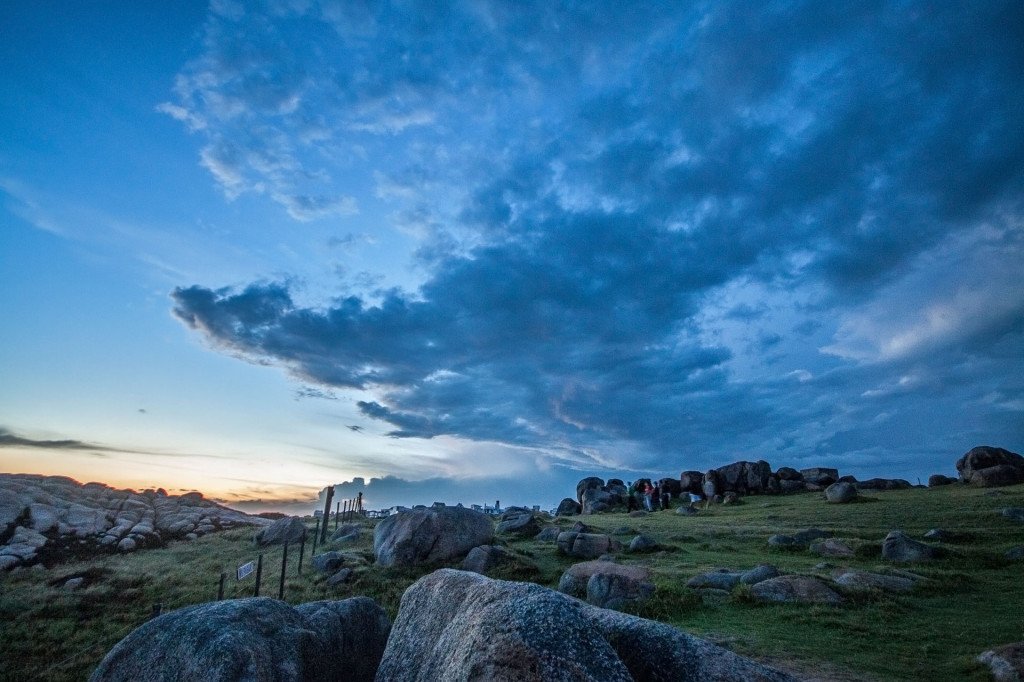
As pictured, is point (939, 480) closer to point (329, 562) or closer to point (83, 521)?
point (329, 562)

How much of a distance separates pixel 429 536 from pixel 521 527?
38.7ft

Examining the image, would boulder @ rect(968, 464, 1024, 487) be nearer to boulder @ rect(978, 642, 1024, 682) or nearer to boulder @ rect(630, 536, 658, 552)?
boulder @ rect(630, 536, 658, 552)

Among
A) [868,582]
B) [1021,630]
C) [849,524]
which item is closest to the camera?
[1021,630]

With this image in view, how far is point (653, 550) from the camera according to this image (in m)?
29.3

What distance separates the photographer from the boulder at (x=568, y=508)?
69.7 m

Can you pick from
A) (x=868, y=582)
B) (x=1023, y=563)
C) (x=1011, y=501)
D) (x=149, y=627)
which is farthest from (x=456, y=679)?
(x=1011, y=501)

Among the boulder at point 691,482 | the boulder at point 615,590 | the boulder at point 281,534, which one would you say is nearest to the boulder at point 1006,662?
the boulder at point 615,590

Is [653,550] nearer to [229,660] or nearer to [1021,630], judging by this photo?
[1021,630]

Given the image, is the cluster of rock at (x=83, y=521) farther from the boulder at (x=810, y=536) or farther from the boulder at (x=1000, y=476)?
the boulder at (x=1000, y=476)

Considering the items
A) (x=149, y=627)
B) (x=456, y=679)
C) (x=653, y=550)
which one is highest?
(x=456, y=679)

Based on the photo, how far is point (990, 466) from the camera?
176 ft

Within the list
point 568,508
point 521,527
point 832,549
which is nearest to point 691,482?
point 568,508

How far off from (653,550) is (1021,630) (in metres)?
16.3

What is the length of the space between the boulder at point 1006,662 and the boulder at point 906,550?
14262 mm
